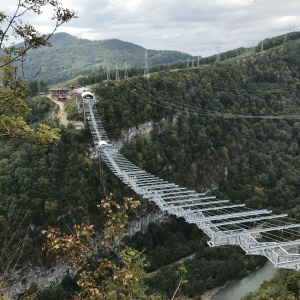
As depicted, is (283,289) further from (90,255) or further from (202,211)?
(90,255)

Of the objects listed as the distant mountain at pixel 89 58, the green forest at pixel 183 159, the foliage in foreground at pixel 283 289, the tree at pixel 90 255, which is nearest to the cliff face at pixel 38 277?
the green forest at pixel 183 159

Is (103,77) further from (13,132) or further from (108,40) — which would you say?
(108,40)

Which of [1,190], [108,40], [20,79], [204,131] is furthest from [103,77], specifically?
[108,40]

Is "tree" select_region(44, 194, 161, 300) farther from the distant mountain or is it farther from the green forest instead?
the distant mountain

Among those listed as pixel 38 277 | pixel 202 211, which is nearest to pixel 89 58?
pixel 38 277

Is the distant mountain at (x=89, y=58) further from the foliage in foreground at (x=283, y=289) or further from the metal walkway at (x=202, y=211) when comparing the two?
the foliage in foreground at (x=283, y=289)

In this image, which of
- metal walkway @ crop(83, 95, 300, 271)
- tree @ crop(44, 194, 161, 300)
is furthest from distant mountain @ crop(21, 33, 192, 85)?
A: tree @ crop(44, 194, 161, 300)
